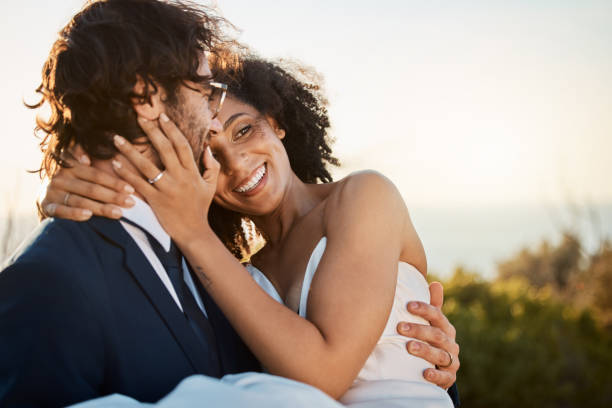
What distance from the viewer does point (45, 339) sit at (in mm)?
1557

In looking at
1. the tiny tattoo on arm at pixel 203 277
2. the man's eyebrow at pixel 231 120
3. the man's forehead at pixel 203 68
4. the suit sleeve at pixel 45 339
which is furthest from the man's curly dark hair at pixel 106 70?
the man's eyebrow at pixel 231 120

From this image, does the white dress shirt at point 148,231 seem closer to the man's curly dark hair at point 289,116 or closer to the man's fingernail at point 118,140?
the man's fingernail at point 118,140

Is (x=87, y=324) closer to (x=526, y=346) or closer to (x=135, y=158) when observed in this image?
(x=135, y=158)

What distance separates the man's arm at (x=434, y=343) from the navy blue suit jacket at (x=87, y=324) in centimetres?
91

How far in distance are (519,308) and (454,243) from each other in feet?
152

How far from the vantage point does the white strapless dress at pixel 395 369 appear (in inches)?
96.3

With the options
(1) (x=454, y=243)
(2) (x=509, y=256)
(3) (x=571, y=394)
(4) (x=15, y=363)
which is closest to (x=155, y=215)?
(4) (x=15, y=363)

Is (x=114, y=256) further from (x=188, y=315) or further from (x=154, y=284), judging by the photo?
(x=188, y=315)

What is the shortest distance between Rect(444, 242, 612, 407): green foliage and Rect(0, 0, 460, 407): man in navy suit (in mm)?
5555

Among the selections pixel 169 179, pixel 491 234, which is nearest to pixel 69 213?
pixel 169 179

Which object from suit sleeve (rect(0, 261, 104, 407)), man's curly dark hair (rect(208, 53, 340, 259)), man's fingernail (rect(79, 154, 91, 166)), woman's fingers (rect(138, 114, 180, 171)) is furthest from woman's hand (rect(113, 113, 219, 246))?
man's curly dark hair (rect(208, 53, 340, 259))

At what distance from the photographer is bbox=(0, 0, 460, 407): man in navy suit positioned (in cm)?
157

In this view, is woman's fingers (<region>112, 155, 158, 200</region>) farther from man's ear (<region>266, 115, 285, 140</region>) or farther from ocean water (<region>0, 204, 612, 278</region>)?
ocean water (<region>0, 204, 612, 278</region>)

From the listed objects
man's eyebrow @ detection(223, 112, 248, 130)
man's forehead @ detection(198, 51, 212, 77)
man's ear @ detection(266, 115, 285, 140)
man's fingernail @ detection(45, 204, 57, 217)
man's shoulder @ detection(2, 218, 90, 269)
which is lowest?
man's shoulder @ detection(2, 218, 90, 269)
